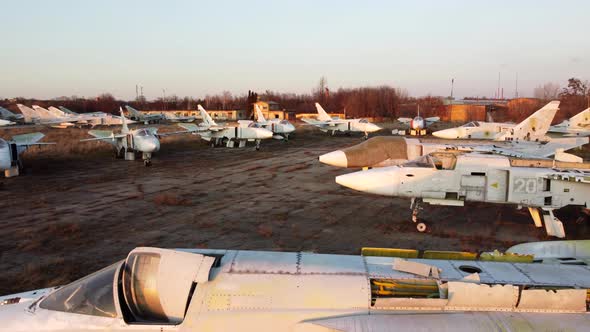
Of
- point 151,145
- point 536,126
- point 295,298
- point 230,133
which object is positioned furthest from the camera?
point 230,133

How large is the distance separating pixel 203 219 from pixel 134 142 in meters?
15.3

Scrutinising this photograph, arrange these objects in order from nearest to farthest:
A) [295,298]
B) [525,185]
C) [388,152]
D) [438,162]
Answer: [295,298]
[525,185]
[438,162]
[388,152]

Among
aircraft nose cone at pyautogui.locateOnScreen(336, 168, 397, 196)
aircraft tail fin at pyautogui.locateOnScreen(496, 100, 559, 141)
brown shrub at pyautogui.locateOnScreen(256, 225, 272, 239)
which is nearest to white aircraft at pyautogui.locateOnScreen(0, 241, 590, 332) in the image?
brown shrub at pyautogui.locateOnScreen(256, 225, 272, 239)

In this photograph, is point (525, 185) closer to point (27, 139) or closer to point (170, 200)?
point (170, 200)

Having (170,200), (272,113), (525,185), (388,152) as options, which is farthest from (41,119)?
(525,185)

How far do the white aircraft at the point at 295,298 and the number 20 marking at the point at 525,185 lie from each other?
7.54 meters

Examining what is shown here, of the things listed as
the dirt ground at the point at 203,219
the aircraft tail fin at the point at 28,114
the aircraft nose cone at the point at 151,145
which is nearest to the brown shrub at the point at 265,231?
the dirt ground at the point at 203,219

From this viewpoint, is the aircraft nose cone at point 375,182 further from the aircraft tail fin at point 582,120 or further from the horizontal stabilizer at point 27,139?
the aircraft tail fin at point 582,120

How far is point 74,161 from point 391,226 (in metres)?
23.3

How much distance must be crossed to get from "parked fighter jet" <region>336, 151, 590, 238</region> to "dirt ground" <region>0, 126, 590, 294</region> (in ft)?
3.55

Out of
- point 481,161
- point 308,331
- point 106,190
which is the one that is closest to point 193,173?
point 106,190

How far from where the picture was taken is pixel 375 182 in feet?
39.4

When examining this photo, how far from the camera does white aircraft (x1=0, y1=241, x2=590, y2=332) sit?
3988 mm

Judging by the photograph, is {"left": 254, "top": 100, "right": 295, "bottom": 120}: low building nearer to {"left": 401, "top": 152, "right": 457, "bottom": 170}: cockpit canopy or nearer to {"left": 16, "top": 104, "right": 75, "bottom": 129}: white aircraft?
{"left": 16, "top": 104, "right": 75, "bottom": 129}: white aircraft
